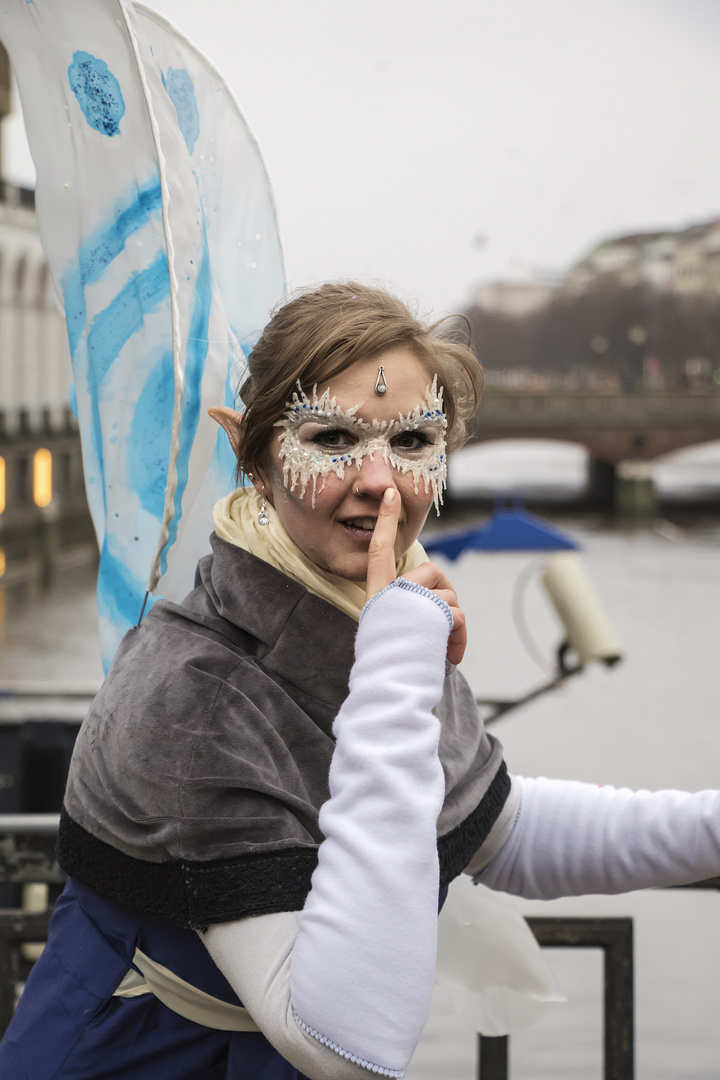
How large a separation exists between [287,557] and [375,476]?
137 millimetres

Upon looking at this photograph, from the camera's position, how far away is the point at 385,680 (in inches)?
38.9

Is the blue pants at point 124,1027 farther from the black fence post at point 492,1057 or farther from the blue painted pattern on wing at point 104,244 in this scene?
the blue painted pattern on wing at point 104,244

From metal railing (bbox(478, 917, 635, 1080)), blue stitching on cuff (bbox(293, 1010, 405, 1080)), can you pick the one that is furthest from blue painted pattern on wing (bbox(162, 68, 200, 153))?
metal railing (bbox(478, 917, 635, 1080))

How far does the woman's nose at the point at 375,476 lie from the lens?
1162 mm

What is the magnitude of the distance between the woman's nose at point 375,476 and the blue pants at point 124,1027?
1.62 ft

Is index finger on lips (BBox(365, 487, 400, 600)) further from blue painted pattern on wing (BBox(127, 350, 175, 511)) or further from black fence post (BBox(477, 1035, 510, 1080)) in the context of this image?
black fence post (BBox(477, 1035, 510, 1080))

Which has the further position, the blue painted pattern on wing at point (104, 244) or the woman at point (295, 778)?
the blue painted pattern on wing at point (104, 244)

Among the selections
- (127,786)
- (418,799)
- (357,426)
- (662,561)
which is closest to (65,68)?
(357,426)

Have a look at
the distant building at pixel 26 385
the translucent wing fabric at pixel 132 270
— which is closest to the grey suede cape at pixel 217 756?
the translucent wing fabric at pixel 132 270

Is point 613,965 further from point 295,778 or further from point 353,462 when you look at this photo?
point 353,462

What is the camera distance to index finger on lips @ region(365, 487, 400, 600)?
3.59 ft

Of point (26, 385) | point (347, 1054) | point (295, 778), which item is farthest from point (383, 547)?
point (26, 385)

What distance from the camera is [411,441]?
123 cm

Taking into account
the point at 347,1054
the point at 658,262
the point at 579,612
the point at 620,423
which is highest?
the point at 658,262
